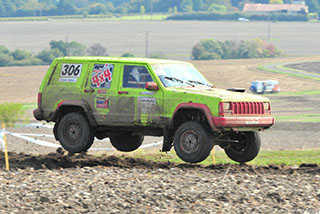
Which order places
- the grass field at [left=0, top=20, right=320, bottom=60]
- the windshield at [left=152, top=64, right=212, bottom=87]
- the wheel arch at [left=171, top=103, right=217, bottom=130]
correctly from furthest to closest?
1. the grass field at [left=0, top=20, right=320, bottom=60]
2. the windshield at [left=152, top=64, right=212, bottom=87]
3. the wheel arch at [left=171, top=103, right=217, bottom=130]

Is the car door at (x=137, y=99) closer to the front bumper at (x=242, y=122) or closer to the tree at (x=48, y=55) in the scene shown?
the front bumper at (x=242, y=122)

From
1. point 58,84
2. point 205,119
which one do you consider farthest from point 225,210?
point 58,84

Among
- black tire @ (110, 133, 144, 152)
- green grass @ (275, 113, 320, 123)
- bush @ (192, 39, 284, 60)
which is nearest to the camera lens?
black tire @ (110, 133, 144, 152)

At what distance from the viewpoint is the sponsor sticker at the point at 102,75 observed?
13680mm

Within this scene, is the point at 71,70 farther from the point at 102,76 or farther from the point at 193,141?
the point at 193,141

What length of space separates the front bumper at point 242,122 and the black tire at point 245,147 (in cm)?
66

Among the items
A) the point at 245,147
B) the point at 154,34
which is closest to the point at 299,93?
the point at 245,147

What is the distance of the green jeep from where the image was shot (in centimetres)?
1259

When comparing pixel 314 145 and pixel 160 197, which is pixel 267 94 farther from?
pixel 160 197

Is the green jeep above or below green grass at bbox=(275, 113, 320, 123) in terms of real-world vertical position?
above

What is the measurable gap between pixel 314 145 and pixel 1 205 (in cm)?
2161

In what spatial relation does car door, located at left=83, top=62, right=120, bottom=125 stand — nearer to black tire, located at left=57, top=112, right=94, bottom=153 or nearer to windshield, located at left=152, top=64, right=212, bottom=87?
black tire, located at left=57, top=112, right=94, bottom=153

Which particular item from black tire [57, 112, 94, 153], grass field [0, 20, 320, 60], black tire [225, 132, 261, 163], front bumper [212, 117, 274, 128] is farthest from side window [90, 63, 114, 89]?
grass field [0, 20, 320, 60]

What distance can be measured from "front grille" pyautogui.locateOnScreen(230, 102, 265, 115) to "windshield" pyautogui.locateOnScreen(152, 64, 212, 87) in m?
1.20
